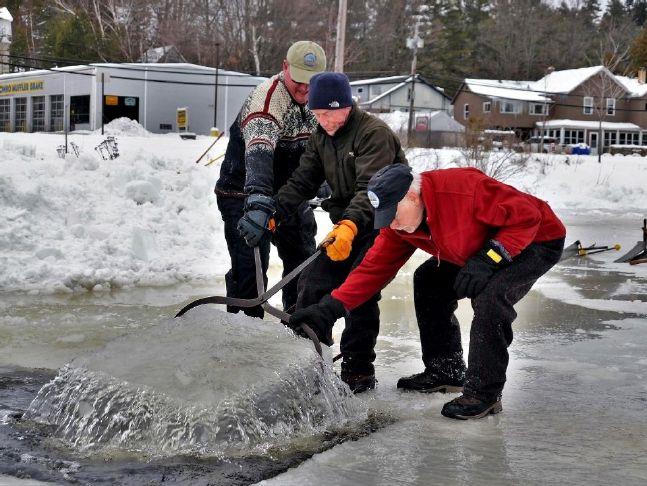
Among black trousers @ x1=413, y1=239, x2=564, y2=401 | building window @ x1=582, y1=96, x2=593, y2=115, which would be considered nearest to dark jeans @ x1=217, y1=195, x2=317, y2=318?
black trousers @ x1=413, y1=239, x2=564, y2=401

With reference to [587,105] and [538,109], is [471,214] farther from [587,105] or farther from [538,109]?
[587,105]

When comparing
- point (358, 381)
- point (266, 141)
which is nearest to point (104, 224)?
point (266, 141)

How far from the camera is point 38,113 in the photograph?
40750mm

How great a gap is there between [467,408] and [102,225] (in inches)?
234

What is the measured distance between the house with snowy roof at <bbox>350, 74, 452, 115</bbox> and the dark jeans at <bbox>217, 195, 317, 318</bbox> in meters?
54.1

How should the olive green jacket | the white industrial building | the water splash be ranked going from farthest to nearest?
the white industrial building
the olive green jacket
the water splash

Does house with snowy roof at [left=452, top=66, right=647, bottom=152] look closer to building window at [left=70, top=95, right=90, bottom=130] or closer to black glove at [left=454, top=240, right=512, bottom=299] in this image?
building window at [left=70, top=95, right=90, bottom=130]

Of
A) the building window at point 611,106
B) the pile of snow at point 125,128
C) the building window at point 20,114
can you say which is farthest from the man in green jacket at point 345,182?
the building window at point 611,106

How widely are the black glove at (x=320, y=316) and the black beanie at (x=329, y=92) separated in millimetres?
974

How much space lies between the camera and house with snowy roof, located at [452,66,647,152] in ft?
200

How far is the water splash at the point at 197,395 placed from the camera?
3559mm

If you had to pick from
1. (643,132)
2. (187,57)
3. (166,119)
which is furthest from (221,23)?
(643,132)

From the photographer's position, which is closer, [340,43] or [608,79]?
[340,43]

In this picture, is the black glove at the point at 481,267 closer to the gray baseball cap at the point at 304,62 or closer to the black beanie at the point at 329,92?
the black beanie at the point at 329,92
